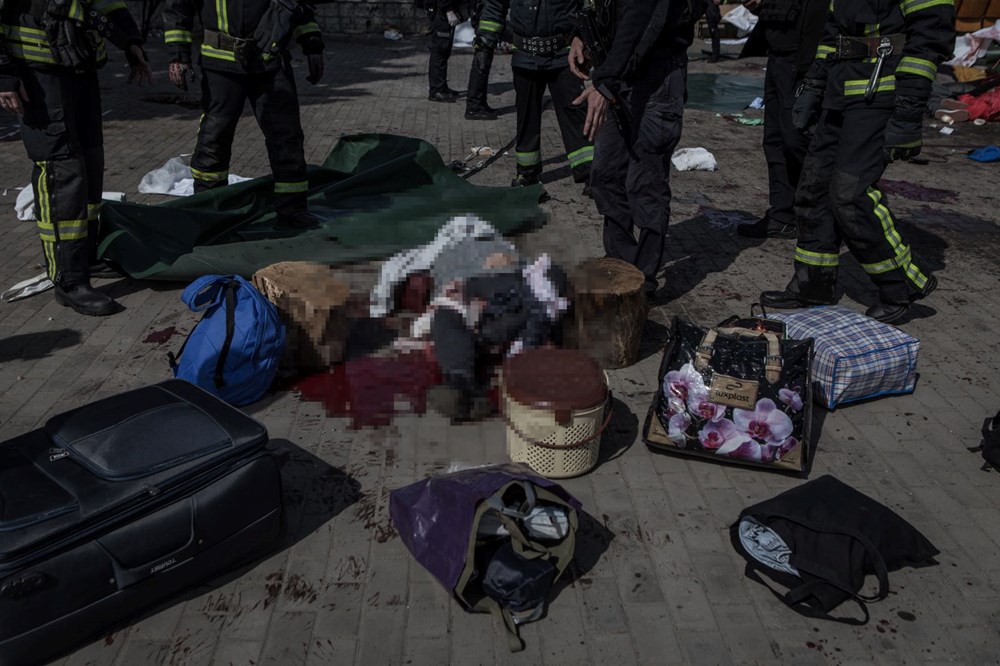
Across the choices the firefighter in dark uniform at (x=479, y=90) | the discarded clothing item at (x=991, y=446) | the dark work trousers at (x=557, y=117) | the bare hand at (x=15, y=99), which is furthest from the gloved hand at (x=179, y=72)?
the discarded clothing item at (x=991, y=446)

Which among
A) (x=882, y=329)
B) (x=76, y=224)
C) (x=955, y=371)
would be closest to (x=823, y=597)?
(x=882, y=329)

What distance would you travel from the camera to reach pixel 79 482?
2.76m

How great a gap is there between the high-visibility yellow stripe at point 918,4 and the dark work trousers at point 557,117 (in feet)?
10.2

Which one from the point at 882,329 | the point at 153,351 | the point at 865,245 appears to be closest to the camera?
the point at 882,329

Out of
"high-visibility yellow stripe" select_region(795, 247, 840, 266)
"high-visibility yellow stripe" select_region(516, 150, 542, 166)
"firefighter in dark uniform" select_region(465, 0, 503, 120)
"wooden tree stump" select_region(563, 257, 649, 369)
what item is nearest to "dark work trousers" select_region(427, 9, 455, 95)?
"firefighter in dark uniform" select_region(465, 0, 503, 120)

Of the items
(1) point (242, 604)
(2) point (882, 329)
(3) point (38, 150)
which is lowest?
(1) point (242, 604)

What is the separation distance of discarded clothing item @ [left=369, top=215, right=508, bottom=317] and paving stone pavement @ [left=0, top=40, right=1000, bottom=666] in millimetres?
328

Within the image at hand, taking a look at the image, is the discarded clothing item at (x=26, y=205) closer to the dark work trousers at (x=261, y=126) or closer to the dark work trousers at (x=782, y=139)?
the dark work trousers at (x=261, y=126)

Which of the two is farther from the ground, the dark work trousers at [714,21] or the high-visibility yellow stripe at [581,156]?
the dark work trousers at [714,21]

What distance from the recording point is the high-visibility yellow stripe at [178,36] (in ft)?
19.3

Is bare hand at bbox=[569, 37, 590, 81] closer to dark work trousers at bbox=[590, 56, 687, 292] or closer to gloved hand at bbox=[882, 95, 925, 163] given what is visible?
dark work trousers at bbox=[590, 56, 687, 292]

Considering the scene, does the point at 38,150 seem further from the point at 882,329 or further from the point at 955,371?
the point at 955,371

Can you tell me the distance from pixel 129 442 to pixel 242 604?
0.70 metres

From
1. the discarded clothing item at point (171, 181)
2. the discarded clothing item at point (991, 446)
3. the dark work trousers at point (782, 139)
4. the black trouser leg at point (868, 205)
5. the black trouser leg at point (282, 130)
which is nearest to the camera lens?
the discarded clothing item at point (991, 446)
